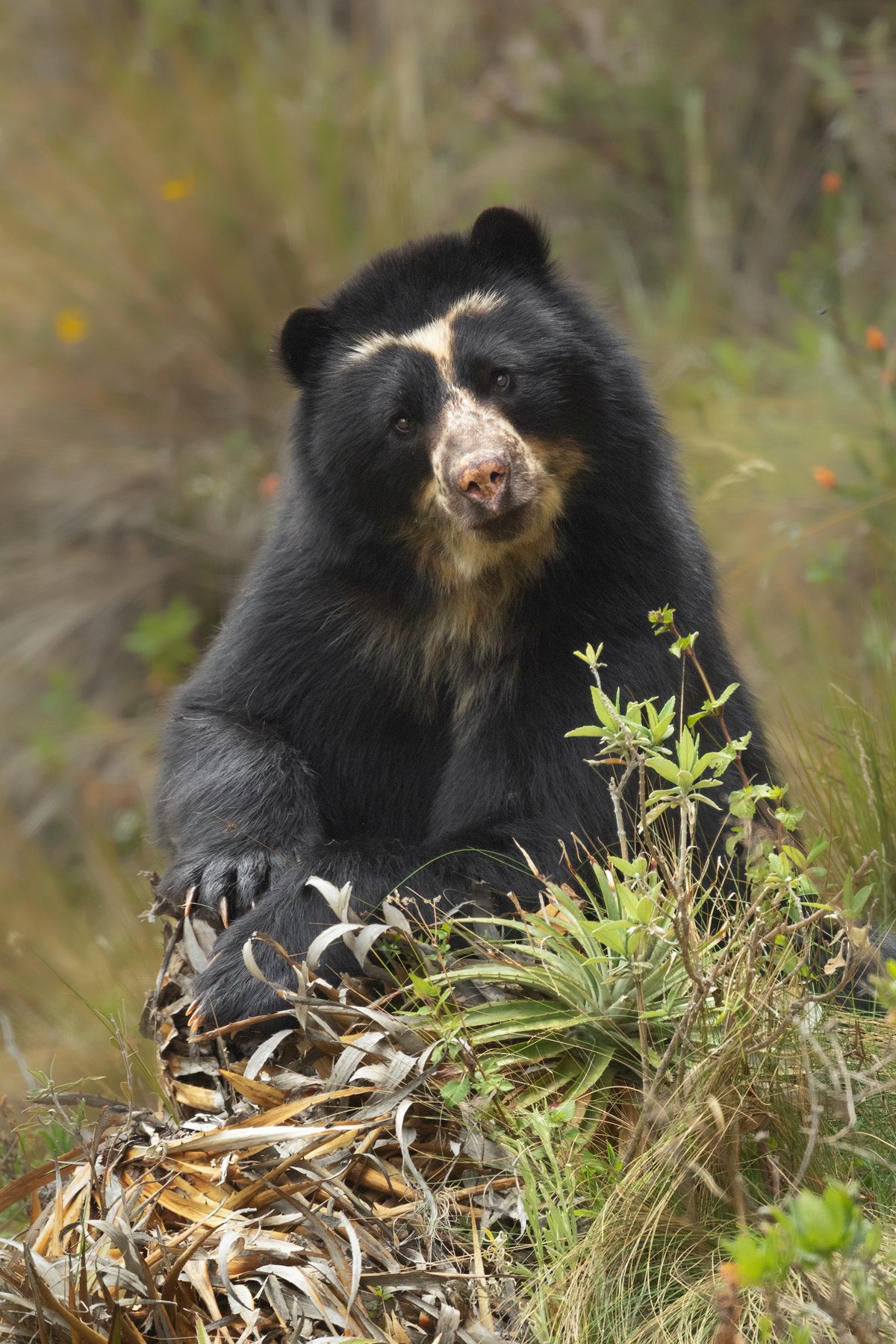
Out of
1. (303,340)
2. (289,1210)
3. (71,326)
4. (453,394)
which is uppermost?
(71,326)

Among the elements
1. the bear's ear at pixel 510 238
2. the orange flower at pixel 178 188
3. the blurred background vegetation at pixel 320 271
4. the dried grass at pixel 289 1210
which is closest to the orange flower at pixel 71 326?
the blurred background vegetation at pixel 320 271

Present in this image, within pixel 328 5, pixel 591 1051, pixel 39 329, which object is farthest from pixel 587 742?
pixel 328 5

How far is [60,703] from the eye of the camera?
7.34m

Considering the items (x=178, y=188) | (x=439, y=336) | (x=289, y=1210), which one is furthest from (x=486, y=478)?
(x=178, y=188)

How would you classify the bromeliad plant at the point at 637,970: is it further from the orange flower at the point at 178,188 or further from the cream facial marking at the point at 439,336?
the orange flower at the point at 178,188

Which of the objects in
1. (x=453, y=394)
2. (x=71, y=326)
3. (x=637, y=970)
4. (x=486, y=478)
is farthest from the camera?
(x=71, y=326)

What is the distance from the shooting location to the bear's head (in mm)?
3170

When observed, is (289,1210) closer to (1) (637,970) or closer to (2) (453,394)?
(1) (637,970)

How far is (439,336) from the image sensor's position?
10.8 feet

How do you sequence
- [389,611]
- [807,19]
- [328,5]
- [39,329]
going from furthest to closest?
[328,5] < [807,19] < [39,329] < [389,611]

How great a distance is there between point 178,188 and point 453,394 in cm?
525

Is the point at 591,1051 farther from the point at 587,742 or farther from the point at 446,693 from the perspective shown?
the point at 446,693

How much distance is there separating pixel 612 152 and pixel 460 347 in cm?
624

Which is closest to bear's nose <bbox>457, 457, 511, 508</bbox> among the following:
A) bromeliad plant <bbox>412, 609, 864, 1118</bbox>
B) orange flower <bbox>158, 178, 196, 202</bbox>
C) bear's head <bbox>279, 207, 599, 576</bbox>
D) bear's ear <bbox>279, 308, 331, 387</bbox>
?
bear's head <bbox>279, 207, 599, 576</bbox>
